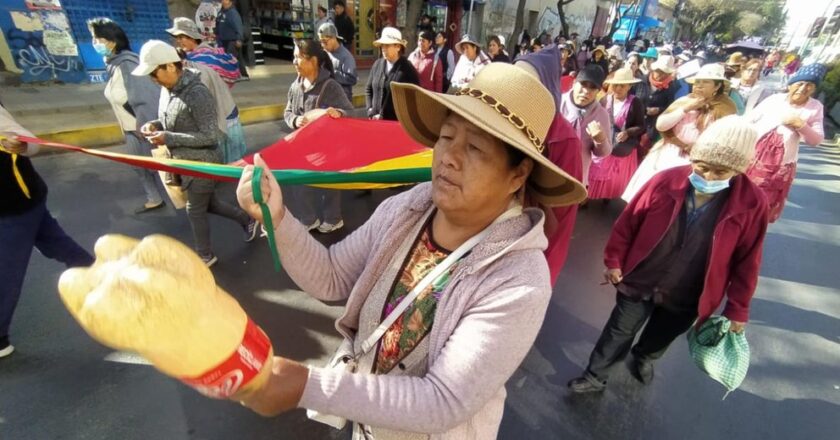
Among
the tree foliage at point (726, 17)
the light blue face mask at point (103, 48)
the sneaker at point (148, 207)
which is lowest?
the sneaker at point (148, 207)

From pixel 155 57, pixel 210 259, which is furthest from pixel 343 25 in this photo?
pixel 210 259

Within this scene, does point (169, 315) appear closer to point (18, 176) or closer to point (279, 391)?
point (279, 391)

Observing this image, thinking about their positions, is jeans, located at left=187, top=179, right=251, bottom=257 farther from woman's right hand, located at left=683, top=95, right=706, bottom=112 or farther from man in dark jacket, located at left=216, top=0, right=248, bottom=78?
man in dark jacket, located at left=216, top=0, right=248, bottom=78

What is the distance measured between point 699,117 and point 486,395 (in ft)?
13.4

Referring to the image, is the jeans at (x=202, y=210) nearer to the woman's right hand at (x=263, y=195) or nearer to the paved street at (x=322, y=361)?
A: the paved street at (x=322, y=361)

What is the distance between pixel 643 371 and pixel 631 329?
0.59 meters

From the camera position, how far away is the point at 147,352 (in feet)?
2.43

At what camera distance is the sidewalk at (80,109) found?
5.98 m

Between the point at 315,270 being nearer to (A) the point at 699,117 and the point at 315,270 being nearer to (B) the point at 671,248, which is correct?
(B) the point at 671,248

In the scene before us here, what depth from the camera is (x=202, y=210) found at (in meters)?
3.45

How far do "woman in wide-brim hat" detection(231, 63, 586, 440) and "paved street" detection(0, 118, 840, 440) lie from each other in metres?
1.47

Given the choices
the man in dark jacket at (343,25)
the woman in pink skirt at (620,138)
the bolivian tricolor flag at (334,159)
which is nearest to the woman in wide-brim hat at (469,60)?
the woman in pink skirt at (620,138)

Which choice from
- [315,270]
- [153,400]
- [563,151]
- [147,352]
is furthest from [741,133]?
[153,400]

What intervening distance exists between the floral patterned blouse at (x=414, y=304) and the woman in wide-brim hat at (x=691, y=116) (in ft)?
10.7
